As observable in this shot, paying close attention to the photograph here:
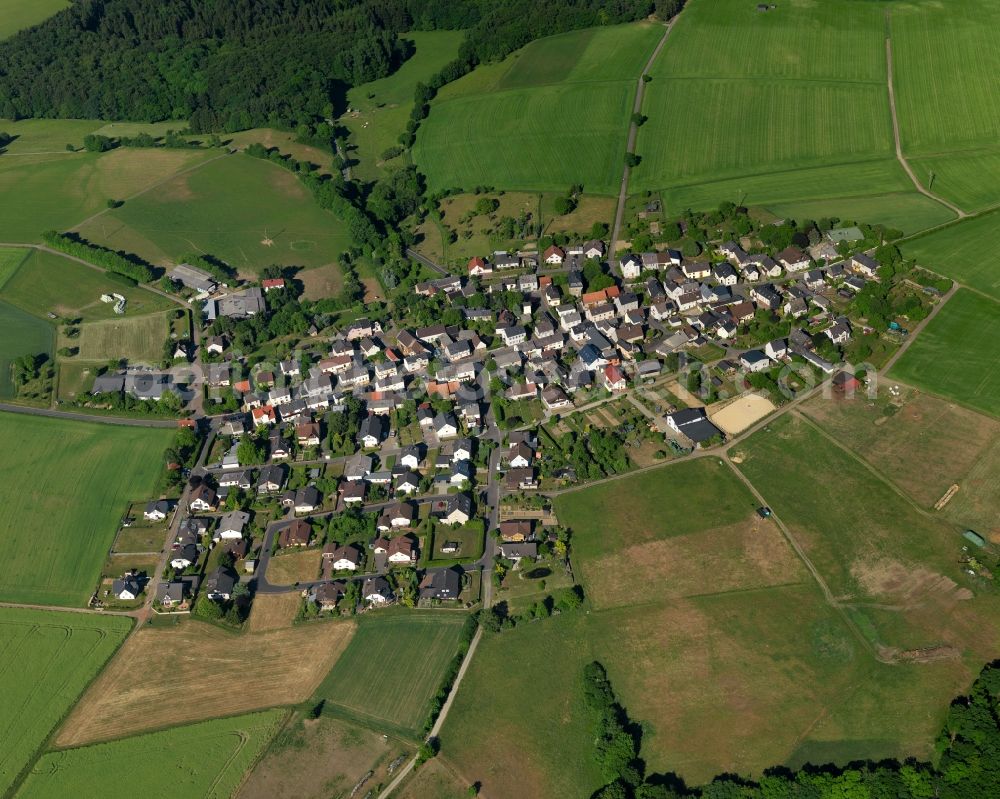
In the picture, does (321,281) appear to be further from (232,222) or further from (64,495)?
(64,495)

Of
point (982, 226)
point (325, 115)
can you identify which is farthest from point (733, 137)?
point (325, 115)

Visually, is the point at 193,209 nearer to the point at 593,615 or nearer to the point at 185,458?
the point at 185,458

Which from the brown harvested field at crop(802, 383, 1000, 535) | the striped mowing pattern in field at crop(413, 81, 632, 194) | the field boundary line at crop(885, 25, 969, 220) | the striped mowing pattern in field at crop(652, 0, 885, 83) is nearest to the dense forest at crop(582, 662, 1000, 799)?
the brown harvested field at crop(802, 383, 1000, 535)

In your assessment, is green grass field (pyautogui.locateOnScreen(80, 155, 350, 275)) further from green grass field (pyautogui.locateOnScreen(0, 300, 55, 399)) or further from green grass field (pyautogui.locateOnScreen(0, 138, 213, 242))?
green grass field (pyautogui.locateOnScreen(0, 300, 55, 399))

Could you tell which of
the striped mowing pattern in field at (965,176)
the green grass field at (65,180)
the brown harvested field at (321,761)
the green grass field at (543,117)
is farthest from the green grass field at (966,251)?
the green grass field at (65,180)

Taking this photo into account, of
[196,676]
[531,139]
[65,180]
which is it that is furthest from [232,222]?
[196,676]

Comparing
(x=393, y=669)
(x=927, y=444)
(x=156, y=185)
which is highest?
(x=156, y=185)
